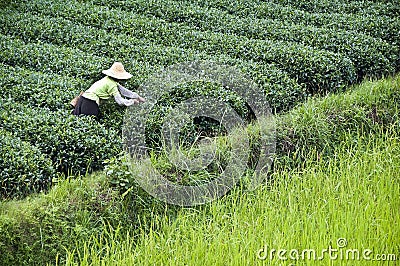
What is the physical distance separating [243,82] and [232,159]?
201 cm

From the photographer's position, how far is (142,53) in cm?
959

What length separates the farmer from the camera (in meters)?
7.55

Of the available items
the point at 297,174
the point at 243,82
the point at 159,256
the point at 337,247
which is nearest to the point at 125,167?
the point at 159,256

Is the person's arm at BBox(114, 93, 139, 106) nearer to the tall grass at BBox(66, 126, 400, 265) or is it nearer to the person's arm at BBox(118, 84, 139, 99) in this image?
the person's arm at BBox(118, 84, 139, 99)

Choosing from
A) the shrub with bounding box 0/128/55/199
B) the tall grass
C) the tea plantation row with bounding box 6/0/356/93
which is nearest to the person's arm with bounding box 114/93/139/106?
the shrub with bounding box 0/128/55/199

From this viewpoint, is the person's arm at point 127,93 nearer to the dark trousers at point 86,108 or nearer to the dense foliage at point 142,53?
the dense foliage at point 142,53

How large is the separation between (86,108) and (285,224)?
10.5 ft

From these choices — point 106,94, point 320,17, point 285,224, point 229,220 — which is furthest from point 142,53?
point 285,224

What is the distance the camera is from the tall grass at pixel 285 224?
4.98 metres

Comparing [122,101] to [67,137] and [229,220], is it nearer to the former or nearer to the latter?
[67,137]

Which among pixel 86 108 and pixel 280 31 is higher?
pixel 280 31

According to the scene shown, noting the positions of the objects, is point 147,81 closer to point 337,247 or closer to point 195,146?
point 195,146

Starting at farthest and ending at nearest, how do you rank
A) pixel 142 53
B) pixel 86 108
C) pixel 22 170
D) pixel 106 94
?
pixel 142 53 < pixel 106 94 < pixel 86 108 < pixel 22 170

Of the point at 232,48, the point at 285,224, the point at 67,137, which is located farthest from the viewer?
the point at 232,48
